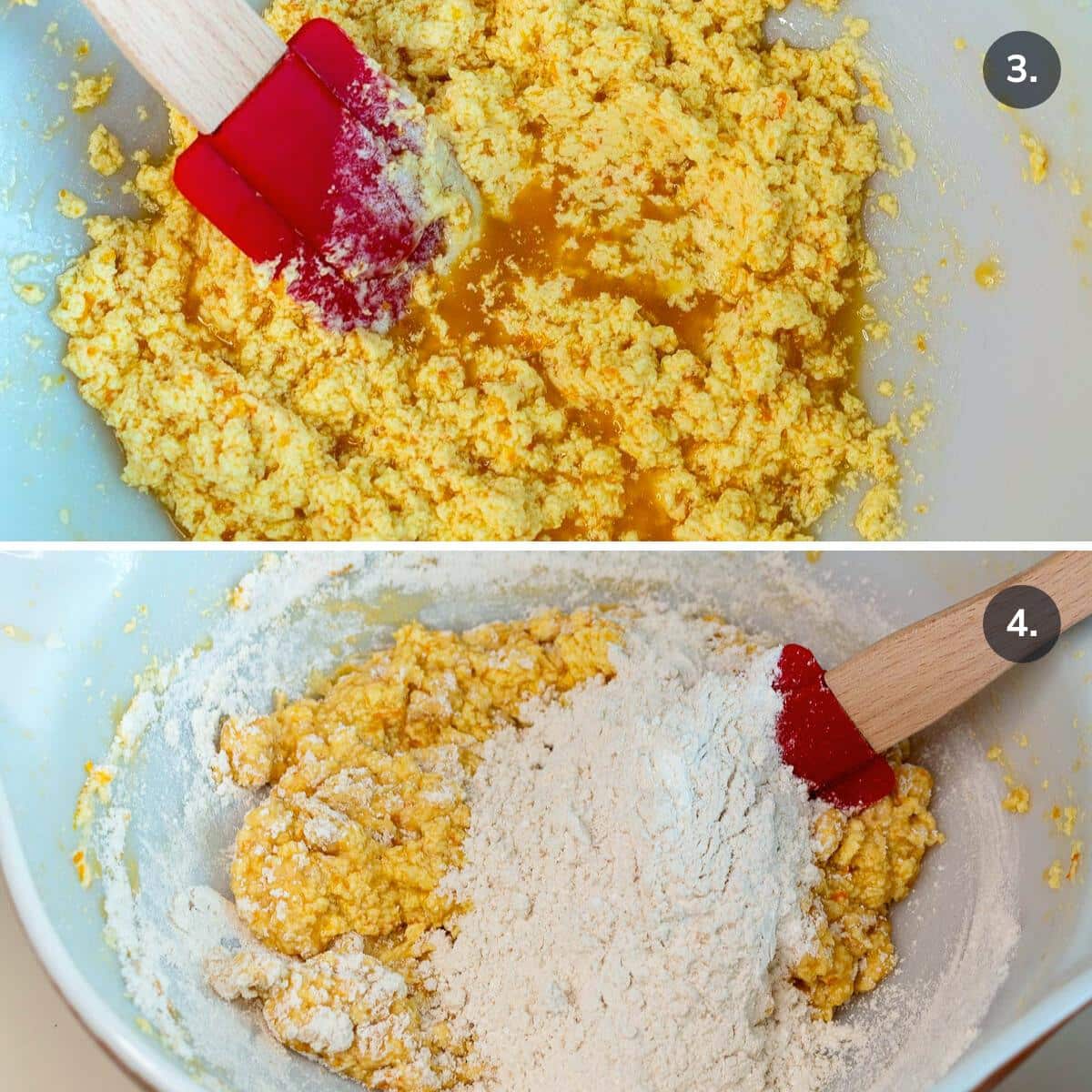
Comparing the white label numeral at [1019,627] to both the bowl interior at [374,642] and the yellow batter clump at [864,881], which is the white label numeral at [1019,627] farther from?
the yellow batter clump at [864,881]

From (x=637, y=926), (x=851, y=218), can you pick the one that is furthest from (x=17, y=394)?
(x=851, y=218)

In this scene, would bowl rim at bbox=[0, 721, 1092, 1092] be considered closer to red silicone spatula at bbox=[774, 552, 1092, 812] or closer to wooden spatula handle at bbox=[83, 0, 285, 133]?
red silicone spatula at bbox=[774, 552, 1092, 812]

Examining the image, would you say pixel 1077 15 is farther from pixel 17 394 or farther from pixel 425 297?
pixel 17 394

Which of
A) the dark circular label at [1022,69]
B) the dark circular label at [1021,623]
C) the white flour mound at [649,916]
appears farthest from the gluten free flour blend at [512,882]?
the dark circular label at [1022,69]

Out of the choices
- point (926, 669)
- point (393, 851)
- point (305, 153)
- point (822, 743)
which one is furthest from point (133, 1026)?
point (305, 153)

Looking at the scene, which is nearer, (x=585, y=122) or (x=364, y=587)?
(x=364, y=587)

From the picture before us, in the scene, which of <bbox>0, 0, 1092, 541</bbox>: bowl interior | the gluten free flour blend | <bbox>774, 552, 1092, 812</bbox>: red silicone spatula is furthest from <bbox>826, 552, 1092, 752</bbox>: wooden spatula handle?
<bbox>0, 0, 1092, 541</bbox>: bowl interior
